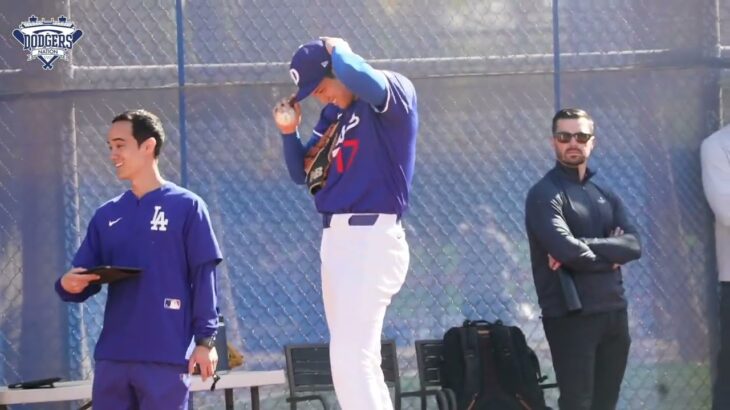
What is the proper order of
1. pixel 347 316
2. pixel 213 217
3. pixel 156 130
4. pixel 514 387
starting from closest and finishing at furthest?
pixel 347 316 < pixel 156 130 < pixel 514 387 < pixel 213 217

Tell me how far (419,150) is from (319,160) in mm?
2610

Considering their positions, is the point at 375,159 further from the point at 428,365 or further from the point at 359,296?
the point at 428,365

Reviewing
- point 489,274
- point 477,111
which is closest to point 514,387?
point 489,274

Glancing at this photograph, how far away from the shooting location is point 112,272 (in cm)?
535

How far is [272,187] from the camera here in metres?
8.07

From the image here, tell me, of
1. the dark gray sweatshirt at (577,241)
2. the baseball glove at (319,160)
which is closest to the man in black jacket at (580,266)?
the dark gray sweatshirt at (577,241)

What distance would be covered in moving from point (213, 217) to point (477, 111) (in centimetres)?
172

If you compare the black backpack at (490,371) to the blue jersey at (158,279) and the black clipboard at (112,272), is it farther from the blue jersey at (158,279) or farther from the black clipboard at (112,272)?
the black clipboard at (112,272)

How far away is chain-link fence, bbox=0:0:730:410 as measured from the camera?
25.6 feet

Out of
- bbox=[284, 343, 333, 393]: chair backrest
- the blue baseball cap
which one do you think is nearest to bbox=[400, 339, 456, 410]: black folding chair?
bbox=[284, 343, 333, 393]: chair backrest

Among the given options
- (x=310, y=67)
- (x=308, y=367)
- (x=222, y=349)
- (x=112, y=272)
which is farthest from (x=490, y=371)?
(x=112, y=272)

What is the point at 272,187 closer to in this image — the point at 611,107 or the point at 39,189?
the point at 39,189

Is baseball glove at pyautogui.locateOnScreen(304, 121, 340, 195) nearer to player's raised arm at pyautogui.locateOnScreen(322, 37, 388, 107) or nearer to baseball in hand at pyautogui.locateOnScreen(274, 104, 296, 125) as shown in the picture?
baseball in hand at pyautogui.locateOnScreen(274, 104, 296, 125)

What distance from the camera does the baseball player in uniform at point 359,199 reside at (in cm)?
527
